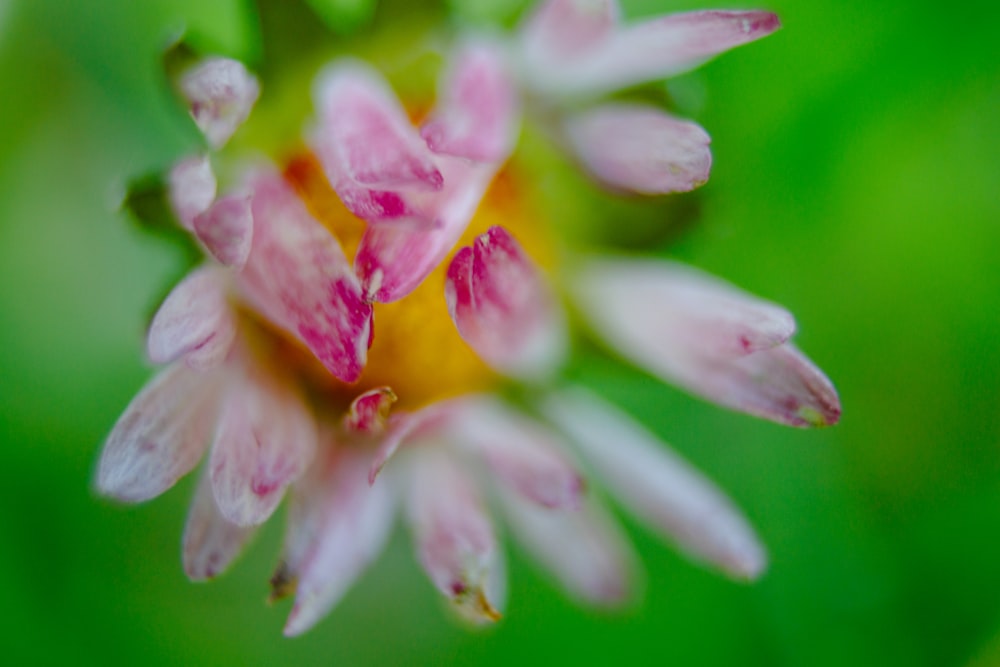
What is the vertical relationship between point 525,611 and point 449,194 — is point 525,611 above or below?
below

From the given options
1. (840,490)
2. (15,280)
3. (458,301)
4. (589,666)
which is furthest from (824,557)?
(15,280)

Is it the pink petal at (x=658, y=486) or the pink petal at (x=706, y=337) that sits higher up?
the pink petal at (x=706, y=337)

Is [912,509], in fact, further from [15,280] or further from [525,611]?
[15,280]

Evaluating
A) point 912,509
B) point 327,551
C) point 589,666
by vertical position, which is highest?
point 327,551

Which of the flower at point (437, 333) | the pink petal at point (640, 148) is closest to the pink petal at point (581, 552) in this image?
the flower at point (437, 333)

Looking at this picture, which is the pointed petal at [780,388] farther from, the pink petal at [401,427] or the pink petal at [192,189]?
the pink petal at [192,189]

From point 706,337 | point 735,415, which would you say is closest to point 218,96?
point 706,337
